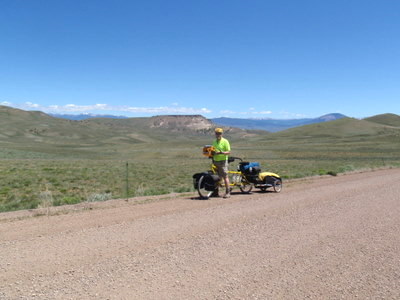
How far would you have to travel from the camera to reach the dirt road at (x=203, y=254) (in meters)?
4.86

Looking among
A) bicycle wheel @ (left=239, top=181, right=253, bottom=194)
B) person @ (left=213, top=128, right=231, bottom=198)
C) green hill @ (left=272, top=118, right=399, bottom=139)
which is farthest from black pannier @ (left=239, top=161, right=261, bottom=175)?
green hill @ (left=272, top=118, right=399, bottom=139)

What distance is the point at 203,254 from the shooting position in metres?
6.15

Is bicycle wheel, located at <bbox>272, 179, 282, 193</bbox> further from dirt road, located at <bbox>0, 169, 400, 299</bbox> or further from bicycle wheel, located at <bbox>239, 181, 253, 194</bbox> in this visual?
dirt road, located at <bbox>0, 169, 400, 299</bbox>

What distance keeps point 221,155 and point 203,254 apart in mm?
6124

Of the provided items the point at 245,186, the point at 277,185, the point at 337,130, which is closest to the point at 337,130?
the point at 337,130

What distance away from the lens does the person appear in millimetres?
11867

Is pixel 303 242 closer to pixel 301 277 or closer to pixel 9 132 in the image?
pixel 301 277

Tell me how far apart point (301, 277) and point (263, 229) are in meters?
2.46

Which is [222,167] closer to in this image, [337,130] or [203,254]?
[203,254]

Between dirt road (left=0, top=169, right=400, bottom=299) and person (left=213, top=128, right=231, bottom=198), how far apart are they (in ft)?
7.62

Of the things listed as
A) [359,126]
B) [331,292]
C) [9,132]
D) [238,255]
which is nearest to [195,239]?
[238,255]

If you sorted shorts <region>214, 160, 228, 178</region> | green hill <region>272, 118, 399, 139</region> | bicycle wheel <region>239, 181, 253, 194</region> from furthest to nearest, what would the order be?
green hill <region>272, 118, 399, 139</region> < bicycle wheel <region>239, 181, 253, 194</region> < shorts <region>214, 160, 228, 178</region>

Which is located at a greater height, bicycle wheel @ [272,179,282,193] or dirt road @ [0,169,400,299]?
dirt road @ [0,169,400,299]

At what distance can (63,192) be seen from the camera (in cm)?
1936
